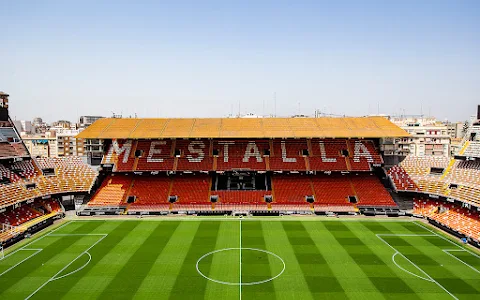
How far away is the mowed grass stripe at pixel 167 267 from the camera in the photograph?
23.4 m

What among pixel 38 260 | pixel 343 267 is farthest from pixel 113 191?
pixel 343 267

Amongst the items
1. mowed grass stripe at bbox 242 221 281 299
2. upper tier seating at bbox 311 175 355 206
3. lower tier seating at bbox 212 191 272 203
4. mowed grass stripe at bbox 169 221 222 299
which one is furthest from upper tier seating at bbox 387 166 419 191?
mowed grass stripe at bbox 169 221 222 299

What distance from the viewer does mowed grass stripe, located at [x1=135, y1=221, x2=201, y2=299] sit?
2339 cm

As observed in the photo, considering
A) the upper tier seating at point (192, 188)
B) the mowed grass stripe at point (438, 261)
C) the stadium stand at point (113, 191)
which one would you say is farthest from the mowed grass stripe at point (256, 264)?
the stadium stand at point (113, 191)

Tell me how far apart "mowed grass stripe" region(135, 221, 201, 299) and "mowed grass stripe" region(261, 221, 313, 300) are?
710 centimetres

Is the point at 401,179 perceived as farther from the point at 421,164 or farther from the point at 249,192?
the point at 249,192

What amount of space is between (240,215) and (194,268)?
1554 centimetres

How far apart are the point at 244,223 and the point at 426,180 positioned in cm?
2315

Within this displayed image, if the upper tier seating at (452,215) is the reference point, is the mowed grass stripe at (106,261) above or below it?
below

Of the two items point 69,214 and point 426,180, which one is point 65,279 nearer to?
point 69,214

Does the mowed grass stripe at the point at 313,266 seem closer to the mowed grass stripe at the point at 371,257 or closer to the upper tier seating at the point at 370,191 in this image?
the mowed grass stripe at the point at 371,257

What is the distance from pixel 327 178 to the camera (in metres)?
47.3

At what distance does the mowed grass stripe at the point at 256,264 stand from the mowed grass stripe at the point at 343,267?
4.46 metres

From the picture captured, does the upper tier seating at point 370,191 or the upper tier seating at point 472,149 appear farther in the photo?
the upper tier seating at point 370,191
